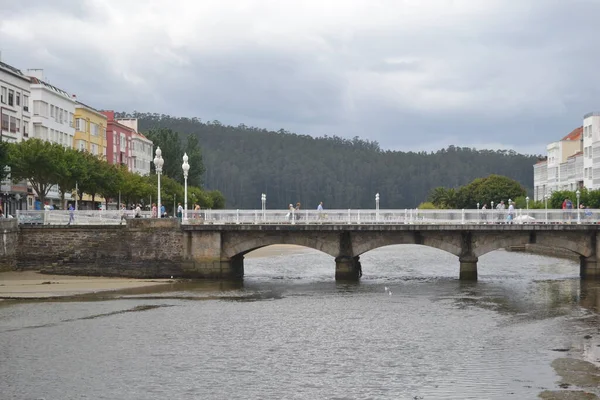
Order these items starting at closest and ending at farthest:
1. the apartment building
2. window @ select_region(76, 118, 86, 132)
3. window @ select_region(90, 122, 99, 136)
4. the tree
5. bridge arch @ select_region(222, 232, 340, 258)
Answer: bridge arch @ select_region(222, 232, 340, 258) < the tree < window @ select_region(76, 118, 86, 132) < window @ select_region(90, 122, 99, 136) < the apartment building

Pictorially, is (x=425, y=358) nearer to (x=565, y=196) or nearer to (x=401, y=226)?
(x=401, y=226)

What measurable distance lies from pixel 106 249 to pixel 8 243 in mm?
6195

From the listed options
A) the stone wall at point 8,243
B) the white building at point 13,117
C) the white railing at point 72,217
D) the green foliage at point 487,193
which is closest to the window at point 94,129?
the white building at point 13,117

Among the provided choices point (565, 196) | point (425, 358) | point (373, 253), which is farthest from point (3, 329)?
point (565, 196)

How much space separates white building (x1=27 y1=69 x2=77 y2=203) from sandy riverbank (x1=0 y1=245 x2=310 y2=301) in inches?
1570

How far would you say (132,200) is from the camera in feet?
361

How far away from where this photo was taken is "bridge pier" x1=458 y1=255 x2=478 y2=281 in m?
59.3

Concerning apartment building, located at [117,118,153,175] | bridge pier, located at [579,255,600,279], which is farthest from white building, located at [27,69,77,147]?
bridge pier, located at [579,255,600,279]

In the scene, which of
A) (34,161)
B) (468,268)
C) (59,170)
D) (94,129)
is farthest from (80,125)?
(468,268)

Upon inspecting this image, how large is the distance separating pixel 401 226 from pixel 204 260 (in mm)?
12402

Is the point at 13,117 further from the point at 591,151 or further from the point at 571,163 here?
the point at 571,163

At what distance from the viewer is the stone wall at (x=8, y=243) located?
59594mm

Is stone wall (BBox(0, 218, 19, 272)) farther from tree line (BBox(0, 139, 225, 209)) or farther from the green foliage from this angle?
the green foliage

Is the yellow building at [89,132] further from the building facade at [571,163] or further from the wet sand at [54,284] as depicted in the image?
the building facade at [571,163]
